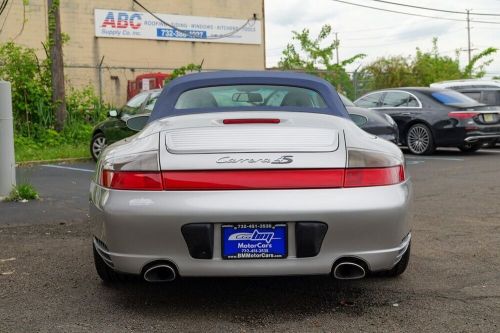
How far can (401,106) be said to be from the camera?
46.5 ft

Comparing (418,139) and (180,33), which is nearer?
(418,139)

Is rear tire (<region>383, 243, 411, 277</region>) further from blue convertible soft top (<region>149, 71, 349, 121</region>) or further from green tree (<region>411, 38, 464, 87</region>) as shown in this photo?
green tree (<region>411, 38, 464, 87</region>)

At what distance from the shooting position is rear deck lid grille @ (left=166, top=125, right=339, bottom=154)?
139 inches

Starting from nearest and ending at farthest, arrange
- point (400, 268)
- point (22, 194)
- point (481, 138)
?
point (400, 268) → point (22, 194) → point (481, 138)

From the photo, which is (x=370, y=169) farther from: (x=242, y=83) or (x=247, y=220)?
(x=242, y=83)

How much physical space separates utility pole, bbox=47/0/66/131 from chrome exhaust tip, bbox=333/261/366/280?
42.1 ft

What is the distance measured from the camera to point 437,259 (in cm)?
492

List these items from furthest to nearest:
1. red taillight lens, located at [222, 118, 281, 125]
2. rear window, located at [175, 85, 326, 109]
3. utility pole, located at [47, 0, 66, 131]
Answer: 1. utility pole, located at [47, 0, 66, 131]
2. rear window, located at [175, 85, 326, 109]
3. red taillight lens, located at [222, 118, 281, 125]

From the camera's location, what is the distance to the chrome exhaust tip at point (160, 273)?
3486 mm

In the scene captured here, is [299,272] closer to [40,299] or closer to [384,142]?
[384,142]

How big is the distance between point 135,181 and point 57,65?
12.9 metres

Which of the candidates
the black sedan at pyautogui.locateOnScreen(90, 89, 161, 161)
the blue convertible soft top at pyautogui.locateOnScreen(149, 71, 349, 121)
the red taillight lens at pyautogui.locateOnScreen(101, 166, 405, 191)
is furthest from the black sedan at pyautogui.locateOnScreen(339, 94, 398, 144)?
the red taillight lens at pyautogui.locateOnScreen(101, 166, 405, 191)

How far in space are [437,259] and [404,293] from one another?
0.97 m

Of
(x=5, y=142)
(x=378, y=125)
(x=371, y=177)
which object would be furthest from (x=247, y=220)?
(x=378, y=125)
